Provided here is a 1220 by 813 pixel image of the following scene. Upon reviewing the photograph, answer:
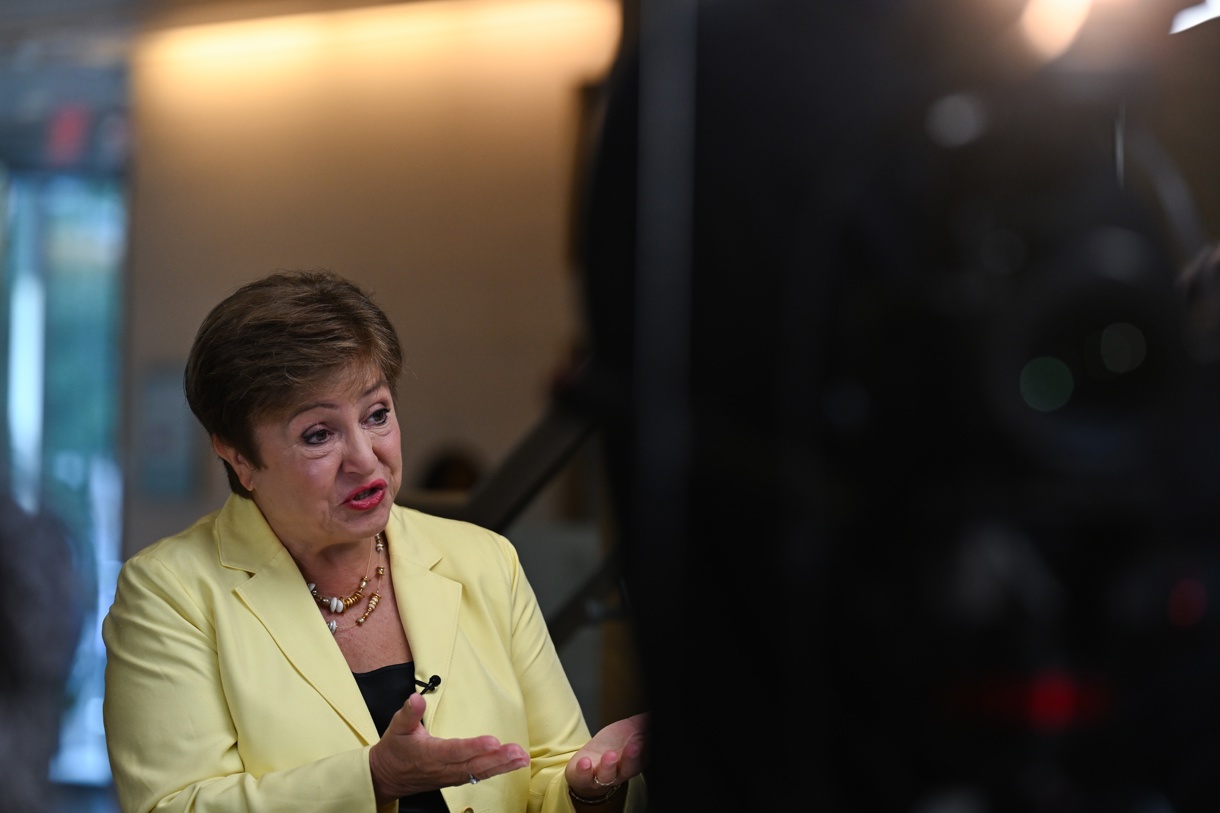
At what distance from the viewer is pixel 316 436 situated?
1523 millimetres

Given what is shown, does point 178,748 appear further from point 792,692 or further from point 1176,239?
point 1176,239

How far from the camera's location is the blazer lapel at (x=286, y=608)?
1508 millimetres

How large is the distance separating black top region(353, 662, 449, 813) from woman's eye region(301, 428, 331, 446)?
31cm

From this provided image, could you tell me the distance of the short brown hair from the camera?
1503 mm

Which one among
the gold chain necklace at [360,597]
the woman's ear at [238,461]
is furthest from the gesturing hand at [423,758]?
the woman's ear at [238,461]

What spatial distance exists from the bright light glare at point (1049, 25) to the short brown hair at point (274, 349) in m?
1.04

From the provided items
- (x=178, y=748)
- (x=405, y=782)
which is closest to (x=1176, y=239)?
(x=405, y=782)

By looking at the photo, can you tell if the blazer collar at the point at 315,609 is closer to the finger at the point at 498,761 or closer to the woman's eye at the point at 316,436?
the woman's eye at the point at 316,436

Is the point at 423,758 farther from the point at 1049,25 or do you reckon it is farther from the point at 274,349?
the point at 1049,25

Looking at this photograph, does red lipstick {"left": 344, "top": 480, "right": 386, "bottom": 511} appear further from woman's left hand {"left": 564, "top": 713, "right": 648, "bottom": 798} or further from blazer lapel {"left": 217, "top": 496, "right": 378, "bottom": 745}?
A: woman's left hand {"left": 564, "top": 713, "right": 648, "bottom": 798}

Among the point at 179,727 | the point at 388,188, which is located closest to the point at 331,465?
the point at 179,727

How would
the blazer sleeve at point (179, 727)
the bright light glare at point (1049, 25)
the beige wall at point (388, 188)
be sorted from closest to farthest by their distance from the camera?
the bright light glare at point (1049, 25)
the blazer sleeve at point (179, 727)
the beige wall at point (388, 188)

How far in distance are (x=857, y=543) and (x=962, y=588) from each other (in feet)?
0.21

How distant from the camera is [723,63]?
2.15 feet
